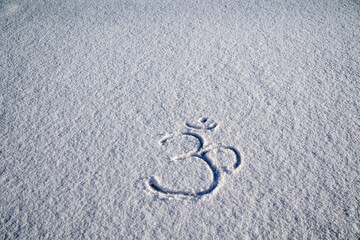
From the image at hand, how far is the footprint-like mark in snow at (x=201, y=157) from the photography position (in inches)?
36.3

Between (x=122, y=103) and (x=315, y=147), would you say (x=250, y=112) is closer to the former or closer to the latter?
(x=315, y=147)

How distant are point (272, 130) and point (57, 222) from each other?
817 mm

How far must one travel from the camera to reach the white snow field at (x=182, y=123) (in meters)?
0.86

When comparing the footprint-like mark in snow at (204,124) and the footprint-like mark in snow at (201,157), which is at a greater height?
the footprint-like mark in snow at (204,124)

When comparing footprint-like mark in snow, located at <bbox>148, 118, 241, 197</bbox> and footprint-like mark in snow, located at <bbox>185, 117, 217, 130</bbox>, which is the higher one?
footprint-like mark in snow, located at <bbox>185, 117, 217, 130</bbox>

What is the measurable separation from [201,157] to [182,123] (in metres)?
0.18

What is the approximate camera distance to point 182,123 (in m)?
1.14

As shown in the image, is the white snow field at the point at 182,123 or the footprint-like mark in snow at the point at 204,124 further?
the footprint-like mark in snow at the point at 204,124

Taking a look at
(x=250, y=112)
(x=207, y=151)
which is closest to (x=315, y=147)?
(x=250, y=112)

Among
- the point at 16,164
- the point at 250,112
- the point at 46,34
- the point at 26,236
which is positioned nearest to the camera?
the point at 26,236

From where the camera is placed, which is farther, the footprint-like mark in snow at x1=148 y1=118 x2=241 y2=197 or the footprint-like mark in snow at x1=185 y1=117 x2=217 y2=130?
the footprint-like mark in snow at x1=185 y1=117 x2=217 y2=130

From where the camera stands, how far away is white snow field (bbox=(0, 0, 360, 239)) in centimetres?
86

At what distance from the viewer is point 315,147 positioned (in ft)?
3.40

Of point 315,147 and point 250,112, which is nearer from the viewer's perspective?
point 315,147
